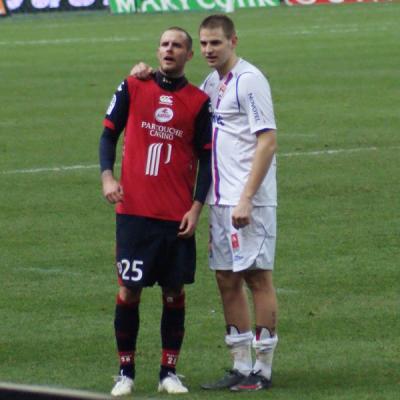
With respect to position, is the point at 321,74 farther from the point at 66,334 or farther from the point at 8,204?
the point at 66,334

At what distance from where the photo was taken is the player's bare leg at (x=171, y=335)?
8.01 meters

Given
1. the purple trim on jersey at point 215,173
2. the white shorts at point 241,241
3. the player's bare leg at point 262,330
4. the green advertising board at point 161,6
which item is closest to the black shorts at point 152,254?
the white shorts at point 241,241

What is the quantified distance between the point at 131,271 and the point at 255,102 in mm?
1067

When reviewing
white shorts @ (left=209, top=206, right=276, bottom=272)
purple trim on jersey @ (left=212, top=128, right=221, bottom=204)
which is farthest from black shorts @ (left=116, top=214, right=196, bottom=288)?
purple trim on jersey @ (left=212, top=128, right=221, bottom=204)

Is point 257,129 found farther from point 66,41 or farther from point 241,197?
point 66,41

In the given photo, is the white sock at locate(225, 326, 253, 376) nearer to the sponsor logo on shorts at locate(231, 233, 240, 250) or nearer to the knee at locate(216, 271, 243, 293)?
the knee at locate(216, 271, 243, 293)

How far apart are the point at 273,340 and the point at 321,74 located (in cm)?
1994

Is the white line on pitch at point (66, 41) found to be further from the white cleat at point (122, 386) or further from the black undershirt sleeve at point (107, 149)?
the white cleat at point (122, 386)

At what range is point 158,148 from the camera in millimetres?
7805

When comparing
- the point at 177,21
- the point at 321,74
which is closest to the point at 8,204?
the point at 321,74

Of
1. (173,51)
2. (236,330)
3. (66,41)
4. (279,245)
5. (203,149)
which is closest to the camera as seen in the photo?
(173,51)

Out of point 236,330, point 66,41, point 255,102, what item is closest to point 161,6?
point 66,41

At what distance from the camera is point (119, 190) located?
25.5 ft

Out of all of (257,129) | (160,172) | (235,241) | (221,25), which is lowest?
(235,241)
